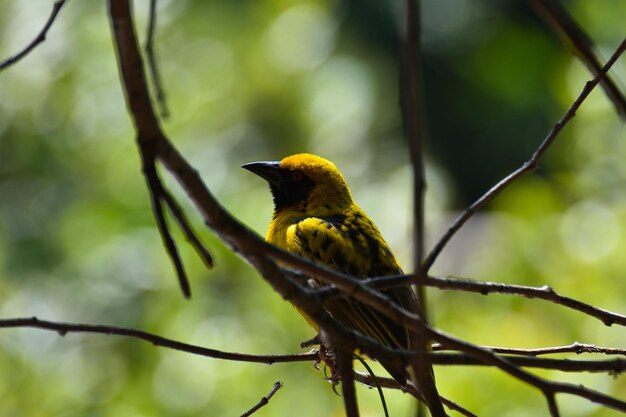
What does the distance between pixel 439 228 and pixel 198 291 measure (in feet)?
A: 8.40

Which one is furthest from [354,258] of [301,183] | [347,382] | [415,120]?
[415,120]

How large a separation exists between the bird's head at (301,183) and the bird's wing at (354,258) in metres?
0.31

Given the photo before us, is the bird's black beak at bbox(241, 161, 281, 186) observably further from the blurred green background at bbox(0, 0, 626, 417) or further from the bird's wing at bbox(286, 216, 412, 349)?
the blurred green background at bbox(0, 0, 626, 417)

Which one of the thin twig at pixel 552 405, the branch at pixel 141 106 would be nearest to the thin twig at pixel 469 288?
the thin twig at pixel 552 405

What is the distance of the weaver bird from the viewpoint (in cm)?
355

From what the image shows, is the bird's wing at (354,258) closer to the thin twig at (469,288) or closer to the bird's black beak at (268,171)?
the bird's black beak at (268,171)

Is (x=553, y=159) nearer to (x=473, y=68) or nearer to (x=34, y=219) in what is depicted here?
(x=473, y=68)

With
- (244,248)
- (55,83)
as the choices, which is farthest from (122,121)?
→ (244,248)

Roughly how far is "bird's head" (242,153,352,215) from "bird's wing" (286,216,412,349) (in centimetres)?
31

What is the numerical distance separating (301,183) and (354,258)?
2.42 ft

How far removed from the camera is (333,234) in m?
3.81

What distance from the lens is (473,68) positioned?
34.2 ft

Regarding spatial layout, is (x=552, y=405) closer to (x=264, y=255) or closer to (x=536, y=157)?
(x=264, y=255)

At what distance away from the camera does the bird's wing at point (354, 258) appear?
3.54 meters
